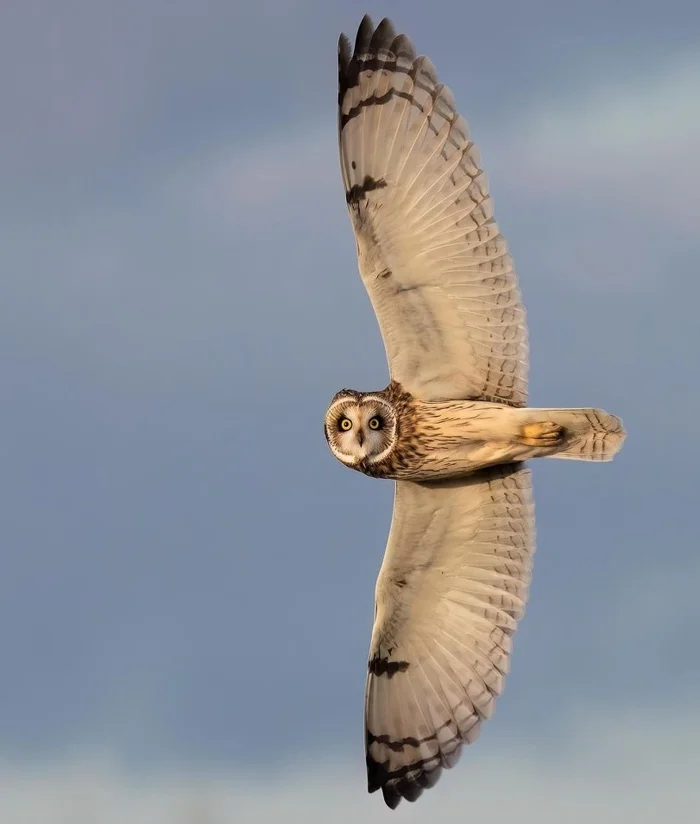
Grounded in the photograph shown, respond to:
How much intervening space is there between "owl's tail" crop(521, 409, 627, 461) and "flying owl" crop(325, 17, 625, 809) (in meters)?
0.01

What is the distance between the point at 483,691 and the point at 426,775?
2.98 ft

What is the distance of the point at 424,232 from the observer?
1216cm

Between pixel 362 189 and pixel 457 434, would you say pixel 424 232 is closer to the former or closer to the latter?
pixel 362 189

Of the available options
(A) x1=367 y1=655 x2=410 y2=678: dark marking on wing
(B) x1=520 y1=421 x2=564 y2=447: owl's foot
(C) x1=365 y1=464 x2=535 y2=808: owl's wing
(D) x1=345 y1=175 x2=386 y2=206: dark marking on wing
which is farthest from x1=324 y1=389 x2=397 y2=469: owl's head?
(A) x1=367 y1=655 x2=410 y2=678: dark marking on wing

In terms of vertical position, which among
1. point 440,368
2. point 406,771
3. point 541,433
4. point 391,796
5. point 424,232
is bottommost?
point 391,796

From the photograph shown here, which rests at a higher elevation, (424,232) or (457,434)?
(424,232)

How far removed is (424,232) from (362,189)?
61 centimetres

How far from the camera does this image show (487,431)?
12.2m

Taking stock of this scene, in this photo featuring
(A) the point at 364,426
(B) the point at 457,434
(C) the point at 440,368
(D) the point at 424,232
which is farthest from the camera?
(C) the point at 440,368

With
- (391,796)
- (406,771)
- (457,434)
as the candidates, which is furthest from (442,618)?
(457,434)

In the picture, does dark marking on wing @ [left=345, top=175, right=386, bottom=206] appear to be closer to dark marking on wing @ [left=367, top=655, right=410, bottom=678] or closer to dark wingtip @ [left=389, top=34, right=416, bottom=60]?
dark wingtip @ [left=389, top=34, right=416, bottom=60]

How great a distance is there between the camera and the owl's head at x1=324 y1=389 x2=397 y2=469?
12414 mm

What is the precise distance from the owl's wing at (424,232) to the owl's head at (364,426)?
0.32 meters

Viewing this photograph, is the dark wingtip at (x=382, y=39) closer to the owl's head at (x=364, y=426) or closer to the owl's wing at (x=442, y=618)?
the owl's head at (x=364, y=426)
